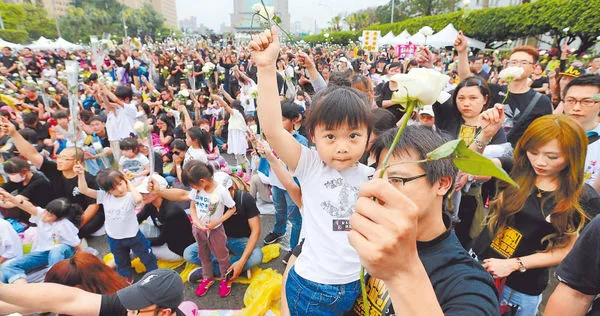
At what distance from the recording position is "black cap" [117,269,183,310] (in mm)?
1830

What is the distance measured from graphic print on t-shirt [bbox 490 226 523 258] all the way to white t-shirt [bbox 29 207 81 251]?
170 inches

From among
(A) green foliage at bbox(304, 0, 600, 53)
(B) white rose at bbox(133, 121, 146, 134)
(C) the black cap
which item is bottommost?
(C) the black cap

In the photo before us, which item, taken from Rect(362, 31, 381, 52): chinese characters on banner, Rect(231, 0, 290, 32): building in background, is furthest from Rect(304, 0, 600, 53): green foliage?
Rect(231, 0, 290, 32): building in background

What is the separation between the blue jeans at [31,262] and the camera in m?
3.40

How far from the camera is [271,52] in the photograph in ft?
4.43

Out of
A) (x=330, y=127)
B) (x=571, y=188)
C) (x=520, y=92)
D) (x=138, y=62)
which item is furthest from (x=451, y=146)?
(x=138, y=62)

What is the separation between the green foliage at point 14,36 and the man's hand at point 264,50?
46.5 m

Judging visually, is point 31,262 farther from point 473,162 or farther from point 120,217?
point 473,162

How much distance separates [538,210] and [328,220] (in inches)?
53.2

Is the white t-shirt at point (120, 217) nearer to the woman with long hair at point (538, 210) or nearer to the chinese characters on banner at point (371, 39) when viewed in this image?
the woman with long hair at point (538, 210)

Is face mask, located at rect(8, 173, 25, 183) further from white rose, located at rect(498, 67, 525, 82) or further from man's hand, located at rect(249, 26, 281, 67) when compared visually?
white rose, located at rect(498, 67, 525, 82)

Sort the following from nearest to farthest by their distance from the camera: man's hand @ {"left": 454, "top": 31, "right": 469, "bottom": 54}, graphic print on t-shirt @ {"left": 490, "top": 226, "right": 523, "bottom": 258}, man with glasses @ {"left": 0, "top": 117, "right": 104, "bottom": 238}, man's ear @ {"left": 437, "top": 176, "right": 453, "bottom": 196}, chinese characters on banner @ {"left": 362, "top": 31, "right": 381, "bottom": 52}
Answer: man's ear @ {"left": 437, "top": 176, "right": 453, "bottom": 196}
graphic print on t-shirt @ {"left": 490, "top": 226, "right": 523, "bottom": 258}
man's hand @ {"left": 454, "top": 31, "right": 469, "bottom": 54}
man with glasses @ {"left": 0, "top": 117, "right": 104, "bottom": 238}
chinese characters on banner @ {"left": 362, "top": 31, "right": 381, "bottom": 52}

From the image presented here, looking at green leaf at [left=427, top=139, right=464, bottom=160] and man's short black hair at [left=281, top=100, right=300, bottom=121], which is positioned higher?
green leaf at [left=427, top=139, right=464, bottom=160]

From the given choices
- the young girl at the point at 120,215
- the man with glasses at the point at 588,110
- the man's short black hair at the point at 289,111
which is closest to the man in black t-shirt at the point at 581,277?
the man with glasses at the point at 588,110
